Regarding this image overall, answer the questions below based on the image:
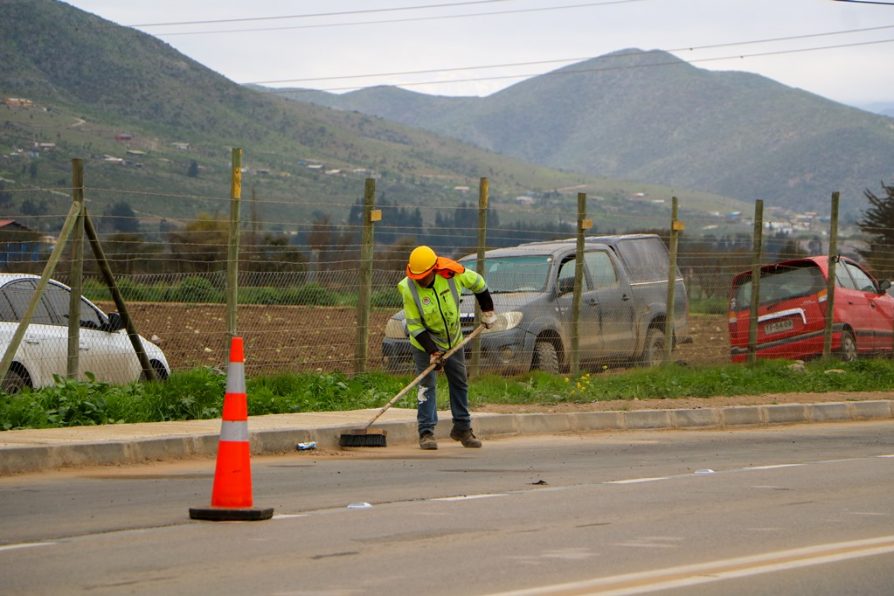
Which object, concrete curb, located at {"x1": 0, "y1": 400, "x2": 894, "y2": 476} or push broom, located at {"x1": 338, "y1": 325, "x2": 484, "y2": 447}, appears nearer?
concrete curb, located at {"x1": 0, "y1": 400, "x2": 894, "y2": 476}

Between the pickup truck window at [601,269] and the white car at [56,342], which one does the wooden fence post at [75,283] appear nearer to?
the white car at [56,342]

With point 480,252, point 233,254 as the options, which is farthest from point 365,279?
point 233,254

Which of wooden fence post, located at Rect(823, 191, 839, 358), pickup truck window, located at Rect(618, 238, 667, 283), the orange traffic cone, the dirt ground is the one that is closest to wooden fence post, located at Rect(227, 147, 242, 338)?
the dirt ground

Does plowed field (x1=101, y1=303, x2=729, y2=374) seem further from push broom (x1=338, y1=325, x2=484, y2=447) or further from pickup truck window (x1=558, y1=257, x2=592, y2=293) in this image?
push broom (x1=338, y1=325, x2=484, y2=447)

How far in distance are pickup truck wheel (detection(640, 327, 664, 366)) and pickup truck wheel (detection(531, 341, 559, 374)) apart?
2413 mm

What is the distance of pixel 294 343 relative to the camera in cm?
2081

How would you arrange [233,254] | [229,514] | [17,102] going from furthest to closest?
[17,102]
[233,254]
[229,514]

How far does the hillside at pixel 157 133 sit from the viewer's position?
399ft

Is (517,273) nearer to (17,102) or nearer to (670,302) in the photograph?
(670,302)

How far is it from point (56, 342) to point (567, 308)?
734 centimetres

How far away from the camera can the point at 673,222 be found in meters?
21.0

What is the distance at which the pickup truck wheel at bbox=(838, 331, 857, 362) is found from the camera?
22875 mm

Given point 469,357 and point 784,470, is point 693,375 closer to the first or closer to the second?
point 469,357

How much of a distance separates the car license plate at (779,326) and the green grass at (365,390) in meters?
0.96
